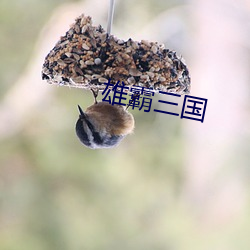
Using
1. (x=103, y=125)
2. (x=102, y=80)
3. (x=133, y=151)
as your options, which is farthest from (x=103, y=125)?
(x=133, y=151)

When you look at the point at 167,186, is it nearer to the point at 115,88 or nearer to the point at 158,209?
the point at 158,209

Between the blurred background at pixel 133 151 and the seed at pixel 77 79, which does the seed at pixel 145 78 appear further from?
the blurred background at pixel 133 151

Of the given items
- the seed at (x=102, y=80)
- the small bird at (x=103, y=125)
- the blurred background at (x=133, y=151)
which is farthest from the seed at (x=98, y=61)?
the blurred background at (x=133, y=151)

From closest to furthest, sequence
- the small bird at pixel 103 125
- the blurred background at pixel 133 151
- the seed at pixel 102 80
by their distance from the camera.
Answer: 1. the seed at pixel 102 80
2. the small bird at pixel 103 125
3. the blurred background at pixel 133 151

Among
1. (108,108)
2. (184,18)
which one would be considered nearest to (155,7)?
(184,18)

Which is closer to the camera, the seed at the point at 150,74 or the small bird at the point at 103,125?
the seed at the point at 150,74

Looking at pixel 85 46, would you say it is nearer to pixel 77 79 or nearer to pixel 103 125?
pixel 77 79

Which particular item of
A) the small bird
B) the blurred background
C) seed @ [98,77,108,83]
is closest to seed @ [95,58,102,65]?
seed @ [98,77,108,83]

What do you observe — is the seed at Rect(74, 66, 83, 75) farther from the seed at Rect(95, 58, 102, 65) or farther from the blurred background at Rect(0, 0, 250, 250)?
the blurred background at Rect(0, 0, 250, 250)
